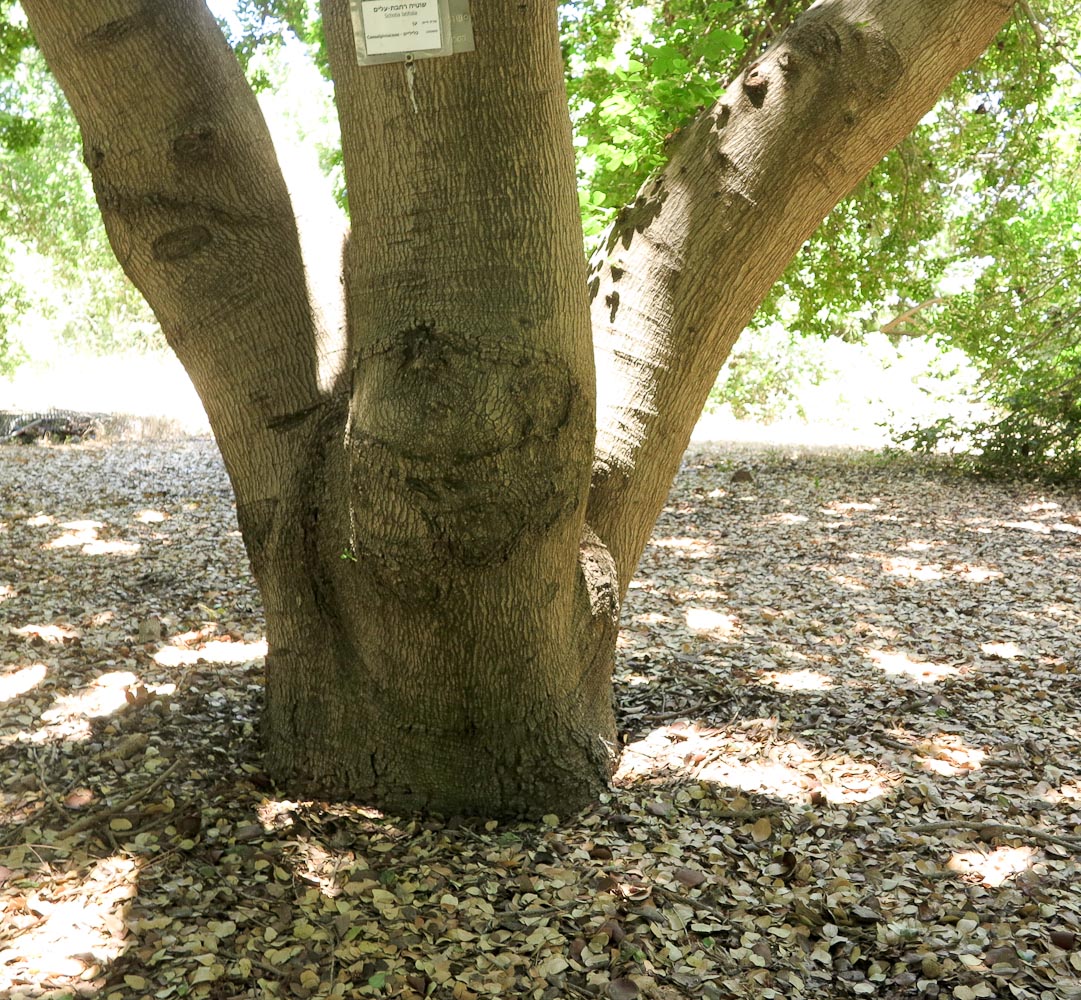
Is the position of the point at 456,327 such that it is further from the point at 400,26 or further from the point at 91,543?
the point at 91,543

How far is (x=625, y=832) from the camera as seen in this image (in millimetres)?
2986

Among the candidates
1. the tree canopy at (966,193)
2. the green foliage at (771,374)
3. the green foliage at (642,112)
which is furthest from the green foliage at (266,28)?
the green foliage at (771,374)

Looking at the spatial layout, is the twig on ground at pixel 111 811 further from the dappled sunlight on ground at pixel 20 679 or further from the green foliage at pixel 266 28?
the green foliage at pixel 266 28

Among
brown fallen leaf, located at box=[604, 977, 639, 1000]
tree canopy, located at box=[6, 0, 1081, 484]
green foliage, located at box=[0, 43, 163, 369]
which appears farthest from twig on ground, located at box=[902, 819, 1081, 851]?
green foliage, located at box=[0, 43, 163, 369]

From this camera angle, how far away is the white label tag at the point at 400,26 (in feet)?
7.98

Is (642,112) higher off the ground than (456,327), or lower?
higher

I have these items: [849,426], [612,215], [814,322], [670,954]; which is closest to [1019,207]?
[814,322]

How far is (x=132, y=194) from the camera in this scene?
2848 mm

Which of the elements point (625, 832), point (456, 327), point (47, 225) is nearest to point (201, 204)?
point (456, 327)

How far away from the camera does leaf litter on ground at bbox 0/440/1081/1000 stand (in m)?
2.40

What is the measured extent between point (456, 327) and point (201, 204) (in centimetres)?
90

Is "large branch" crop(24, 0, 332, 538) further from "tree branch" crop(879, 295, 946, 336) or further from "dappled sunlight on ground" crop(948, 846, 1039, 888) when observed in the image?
"tree branch" crop(879, 295, 946, 336)

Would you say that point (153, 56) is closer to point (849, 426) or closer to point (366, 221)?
point (366, 221)

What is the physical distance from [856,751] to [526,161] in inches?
87.6
